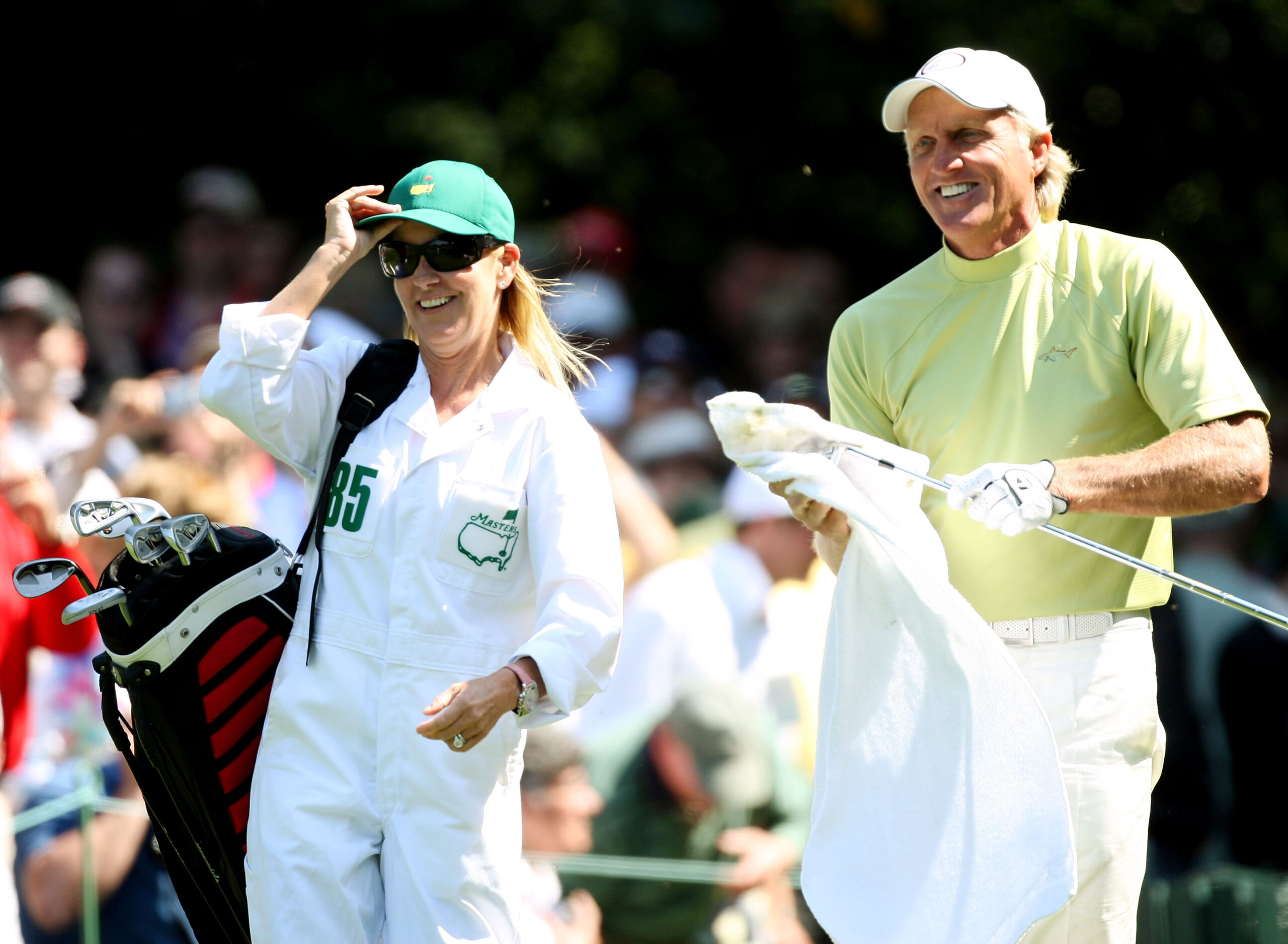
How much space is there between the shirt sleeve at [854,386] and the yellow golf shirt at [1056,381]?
0.28 ft

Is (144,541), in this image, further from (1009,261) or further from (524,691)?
(1009,261)

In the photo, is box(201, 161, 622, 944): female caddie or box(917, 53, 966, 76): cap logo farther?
box(917, 53, 966, 76): cap logo

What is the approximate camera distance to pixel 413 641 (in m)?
2.85

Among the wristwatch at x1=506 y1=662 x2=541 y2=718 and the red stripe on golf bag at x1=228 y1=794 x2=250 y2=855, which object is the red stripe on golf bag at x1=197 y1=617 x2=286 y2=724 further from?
the wristwatch at x1=506 y1=662 x2=541 y2=718

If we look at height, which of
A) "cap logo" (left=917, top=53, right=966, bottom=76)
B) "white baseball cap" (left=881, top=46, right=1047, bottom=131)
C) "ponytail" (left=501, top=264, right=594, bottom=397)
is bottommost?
"ponytail" (left=501, top=264, right=594, bottom=397)

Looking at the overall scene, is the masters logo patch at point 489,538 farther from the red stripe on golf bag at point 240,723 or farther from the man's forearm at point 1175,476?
the man's forearm at point 1175,476

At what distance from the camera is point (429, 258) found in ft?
9.89

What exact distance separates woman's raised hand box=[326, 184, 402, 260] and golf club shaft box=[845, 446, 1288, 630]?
3.56ft

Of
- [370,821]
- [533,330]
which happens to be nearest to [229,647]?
[370,821]

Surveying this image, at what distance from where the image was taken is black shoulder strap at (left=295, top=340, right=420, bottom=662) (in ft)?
9.75

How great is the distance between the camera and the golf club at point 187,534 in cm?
292

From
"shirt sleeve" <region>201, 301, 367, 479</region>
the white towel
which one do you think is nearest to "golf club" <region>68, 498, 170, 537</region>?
"shirt sleeve" <region>201, 301, 367, 479</region>

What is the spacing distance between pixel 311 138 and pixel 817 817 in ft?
22.8

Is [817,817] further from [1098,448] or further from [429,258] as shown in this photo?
[429,258]
